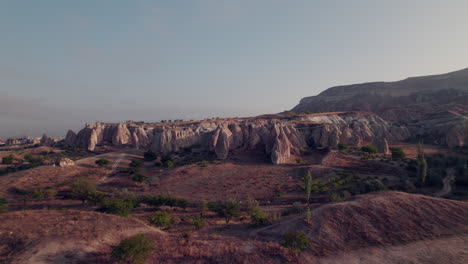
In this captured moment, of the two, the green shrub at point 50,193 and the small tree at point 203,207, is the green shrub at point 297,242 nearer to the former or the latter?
the small tree at point 203,207

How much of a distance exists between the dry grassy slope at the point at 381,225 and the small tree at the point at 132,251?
270 inches

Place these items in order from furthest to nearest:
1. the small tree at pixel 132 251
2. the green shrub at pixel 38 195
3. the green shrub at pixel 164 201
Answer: the green shrub at pixel 38 195, the green shrub at pixel 164 201, the small tree at pixel 132 251

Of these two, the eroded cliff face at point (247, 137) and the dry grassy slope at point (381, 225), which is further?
the eroded cliff face at point (247, 137)

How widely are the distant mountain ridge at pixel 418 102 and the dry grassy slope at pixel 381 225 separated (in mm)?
34558

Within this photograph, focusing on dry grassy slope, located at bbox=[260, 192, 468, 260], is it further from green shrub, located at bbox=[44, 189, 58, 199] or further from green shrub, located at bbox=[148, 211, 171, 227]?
green shrub, located at bbox=[44, 189, 58, 199]

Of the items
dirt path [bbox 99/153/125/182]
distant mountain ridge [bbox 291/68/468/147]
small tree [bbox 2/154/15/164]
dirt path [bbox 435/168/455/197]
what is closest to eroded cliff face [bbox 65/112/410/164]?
dirt path [bbox 99/153/125/182]

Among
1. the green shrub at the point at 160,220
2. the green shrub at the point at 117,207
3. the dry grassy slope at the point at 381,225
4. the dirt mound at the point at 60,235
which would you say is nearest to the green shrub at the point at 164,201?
the green shrub at the point at 117,207

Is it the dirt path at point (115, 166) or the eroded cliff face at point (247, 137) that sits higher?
the eroded cliff face at point (247, 137)

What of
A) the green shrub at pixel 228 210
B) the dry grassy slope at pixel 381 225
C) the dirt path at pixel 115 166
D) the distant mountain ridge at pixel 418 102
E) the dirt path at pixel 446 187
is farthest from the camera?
the distant mountain ridge at pixel 418 102

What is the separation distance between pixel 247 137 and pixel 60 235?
3061cm

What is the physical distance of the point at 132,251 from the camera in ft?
29.2

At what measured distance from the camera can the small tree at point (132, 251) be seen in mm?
8852

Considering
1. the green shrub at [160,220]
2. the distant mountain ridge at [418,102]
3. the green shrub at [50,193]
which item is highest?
the distant mountain ridge at [418,102]

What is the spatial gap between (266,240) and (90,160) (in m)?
33.5
